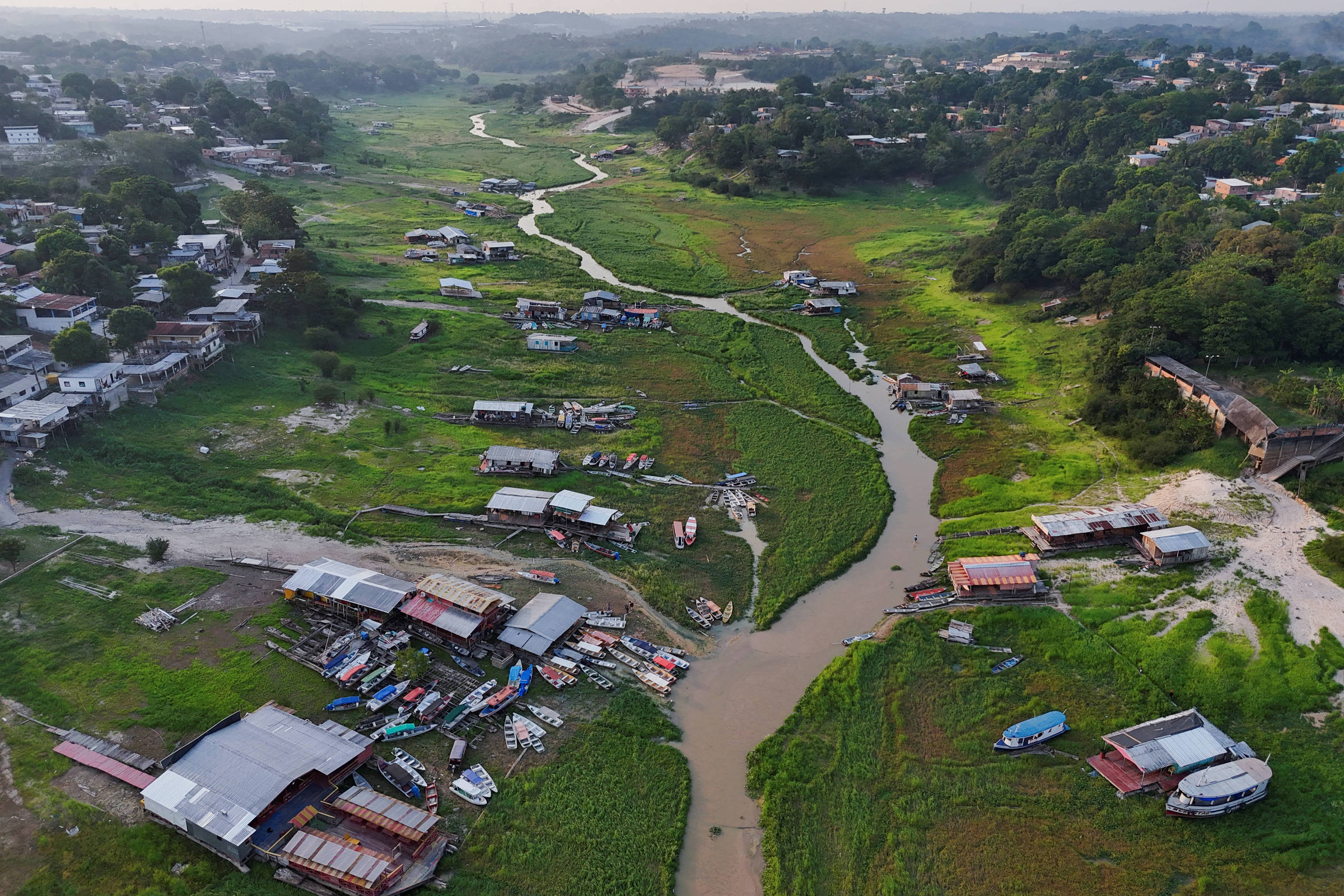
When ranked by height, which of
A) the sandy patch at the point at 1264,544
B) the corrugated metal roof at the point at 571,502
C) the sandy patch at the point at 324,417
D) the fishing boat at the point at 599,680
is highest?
the sandy patch at the point at 1264,544

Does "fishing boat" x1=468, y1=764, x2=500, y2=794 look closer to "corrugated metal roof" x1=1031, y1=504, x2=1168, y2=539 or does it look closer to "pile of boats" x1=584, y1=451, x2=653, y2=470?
"pile of boats" x1=584, y1=451, x2=653, y2=470

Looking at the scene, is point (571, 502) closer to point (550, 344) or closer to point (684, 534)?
point (684, 534)

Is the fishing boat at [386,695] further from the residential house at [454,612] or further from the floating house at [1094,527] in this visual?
the floating house at [1094,527]

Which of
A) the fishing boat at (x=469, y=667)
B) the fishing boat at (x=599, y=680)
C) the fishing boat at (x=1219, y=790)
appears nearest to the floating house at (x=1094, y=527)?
the fishing boat at (x=1219, y=790)

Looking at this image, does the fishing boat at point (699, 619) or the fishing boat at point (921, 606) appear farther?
the fishing boat at point (921, 606)

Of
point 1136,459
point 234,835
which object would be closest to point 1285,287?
point 1136,459

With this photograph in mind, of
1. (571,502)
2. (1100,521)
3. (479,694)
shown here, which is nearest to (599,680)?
(479,694)

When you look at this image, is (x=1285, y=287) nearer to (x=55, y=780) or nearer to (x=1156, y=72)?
(x=55, y=780)
